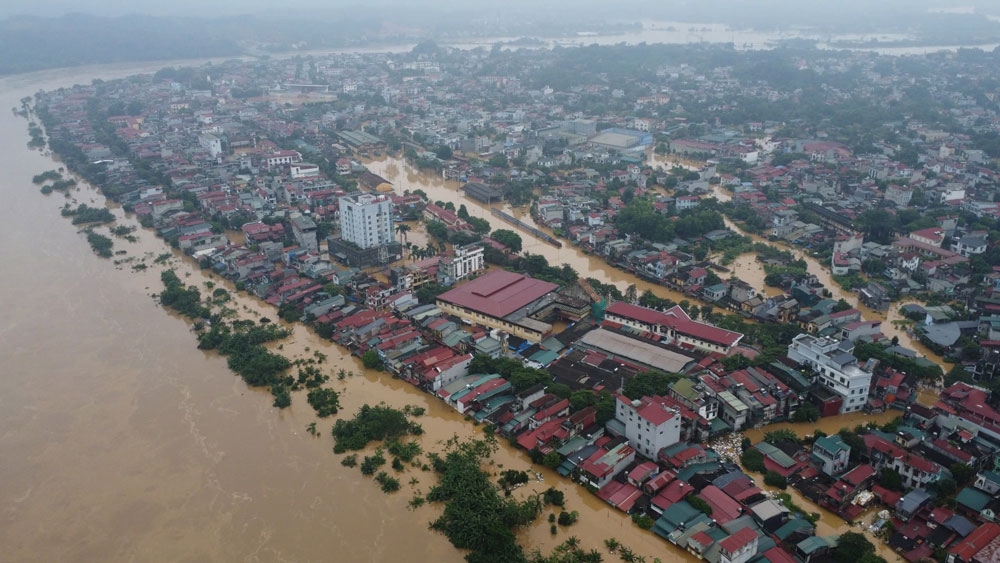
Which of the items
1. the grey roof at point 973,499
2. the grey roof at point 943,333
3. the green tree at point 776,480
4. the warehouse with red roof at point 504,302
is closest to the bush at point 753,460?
the green tree at point 776,480

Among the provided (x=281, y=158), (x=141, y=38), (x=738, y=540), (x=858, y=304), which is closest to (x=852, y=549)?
(x=738, y=540)

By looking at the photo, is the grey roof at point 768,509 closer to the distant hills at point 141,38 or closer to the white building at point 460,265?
the white building at point 460,265

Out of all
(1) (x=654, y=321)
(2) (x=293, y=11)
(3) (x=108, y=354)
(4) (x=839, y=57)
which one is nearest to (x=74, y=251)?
(3) (x=108, y=354)

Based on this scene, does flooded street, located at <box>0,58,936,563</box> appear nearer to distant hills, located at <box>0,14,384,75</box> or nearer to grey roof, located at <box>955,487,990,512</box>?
grey roof, located at <box>955,487,990,512</box>

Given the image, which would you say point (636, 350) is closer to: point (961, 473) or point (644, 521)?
point (644, 521)

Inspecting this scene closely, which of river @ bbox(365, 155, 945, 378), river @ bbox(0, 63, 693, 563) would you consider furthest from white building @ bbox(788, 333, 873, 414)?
river @ bbox(0, 63, 693, 563)

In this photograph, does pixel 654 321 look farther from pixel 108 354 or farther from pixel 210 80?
pixel 210 80
